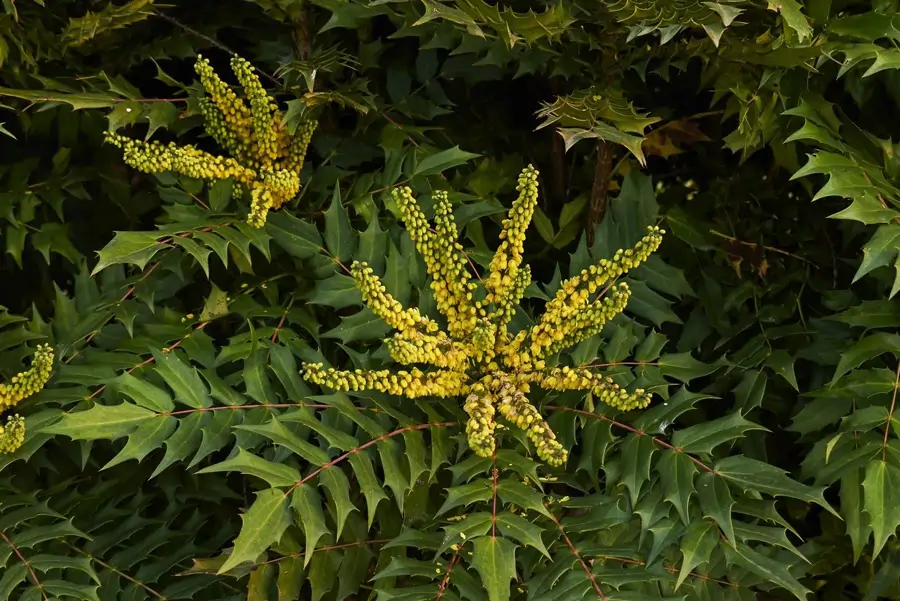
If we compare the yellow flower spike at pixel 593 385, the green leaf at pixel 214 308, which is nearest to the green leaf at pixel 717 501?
the yellow flower spike at pixel 593 385

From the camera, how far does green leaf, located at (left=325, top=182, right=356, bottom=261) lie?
1.58 m

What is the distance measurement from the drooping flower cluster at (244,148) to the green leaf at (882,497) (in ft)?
3.37

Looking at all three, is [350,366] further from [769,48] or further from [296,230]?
[769,48]

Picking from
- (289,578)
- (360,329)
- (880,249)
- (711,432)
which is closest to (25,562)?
(289,578)

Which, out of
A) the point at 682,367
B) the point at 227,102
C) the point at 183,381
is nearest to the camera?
the point at 183,381

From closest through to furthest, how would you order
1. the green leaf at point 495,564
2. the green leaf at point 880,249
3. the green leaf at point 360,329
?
the green leaf at point 495,564 < the green leaf at point 880,249 < the green leaf at point 360,329

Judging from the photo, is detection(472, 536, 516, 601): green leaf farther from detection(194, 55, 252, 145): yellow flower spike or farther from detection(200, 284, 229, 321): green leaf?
detection(194, 55, 252, 145): yellow flower spike

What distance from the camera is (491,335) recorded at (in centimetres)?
137

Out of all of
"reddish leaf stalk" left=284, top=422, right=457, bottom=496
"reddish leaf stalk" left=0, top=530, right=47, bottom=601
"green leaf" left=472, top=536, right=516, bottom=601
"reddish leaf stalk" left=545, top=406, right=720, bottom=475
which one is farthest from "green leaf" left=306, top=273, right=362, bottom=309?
"reddish leaf stalk" left=0, top=530, right=47, bottom=601

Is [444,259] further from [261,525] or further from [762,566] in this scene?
[762,566]

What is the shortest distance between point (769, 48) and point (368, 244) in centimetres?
72

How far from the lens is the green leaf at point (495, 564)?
47.4 inches

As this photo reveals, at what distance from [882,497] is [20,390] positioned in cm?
134

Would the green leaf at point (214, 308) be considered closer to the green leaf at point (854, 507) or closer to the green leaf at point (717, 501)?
the green leaf at point (717, 501)
